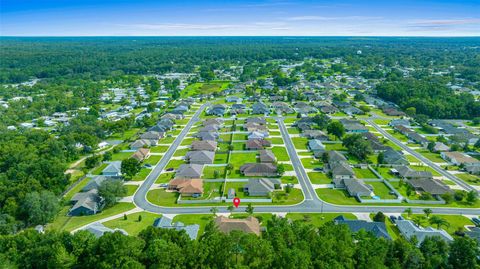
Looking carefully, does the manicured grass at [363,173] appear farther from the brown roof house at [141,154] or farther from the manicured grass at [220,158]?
the brown roof house at [141,154]

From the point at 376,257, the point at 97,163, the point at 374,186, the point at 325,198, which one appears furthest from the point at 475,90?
the point at 97,163

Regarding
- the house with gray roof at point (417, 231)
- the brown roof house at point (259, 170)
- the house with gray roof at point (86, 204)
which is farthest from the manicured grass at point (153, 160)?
the house with gray roof at point (417, 231)

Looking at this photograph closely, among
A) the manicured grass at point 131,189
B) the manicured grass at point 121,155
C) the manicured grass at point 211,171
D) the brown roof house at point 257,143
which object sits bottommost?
the manicured grass at point 131,189

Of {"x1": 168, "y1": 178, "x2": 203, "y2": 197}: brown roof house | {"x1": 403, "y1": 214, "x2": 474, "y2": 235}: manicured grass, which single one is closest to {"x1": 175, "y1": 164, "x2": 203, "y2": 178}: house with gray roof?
{"x1": 168, "y1": 178, "x2": 203, "y2": 197}: brown roof house

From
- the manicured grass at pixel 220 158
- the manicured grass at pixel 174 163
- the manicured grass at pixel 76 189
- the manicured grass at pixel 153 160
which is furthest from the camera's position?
the manicured grass at pixel 220 158

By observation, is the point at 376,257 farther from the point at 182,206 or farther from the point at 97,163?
the point at 97,163

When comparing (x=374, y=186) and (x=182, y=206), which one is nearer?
(x=182, y=206)
